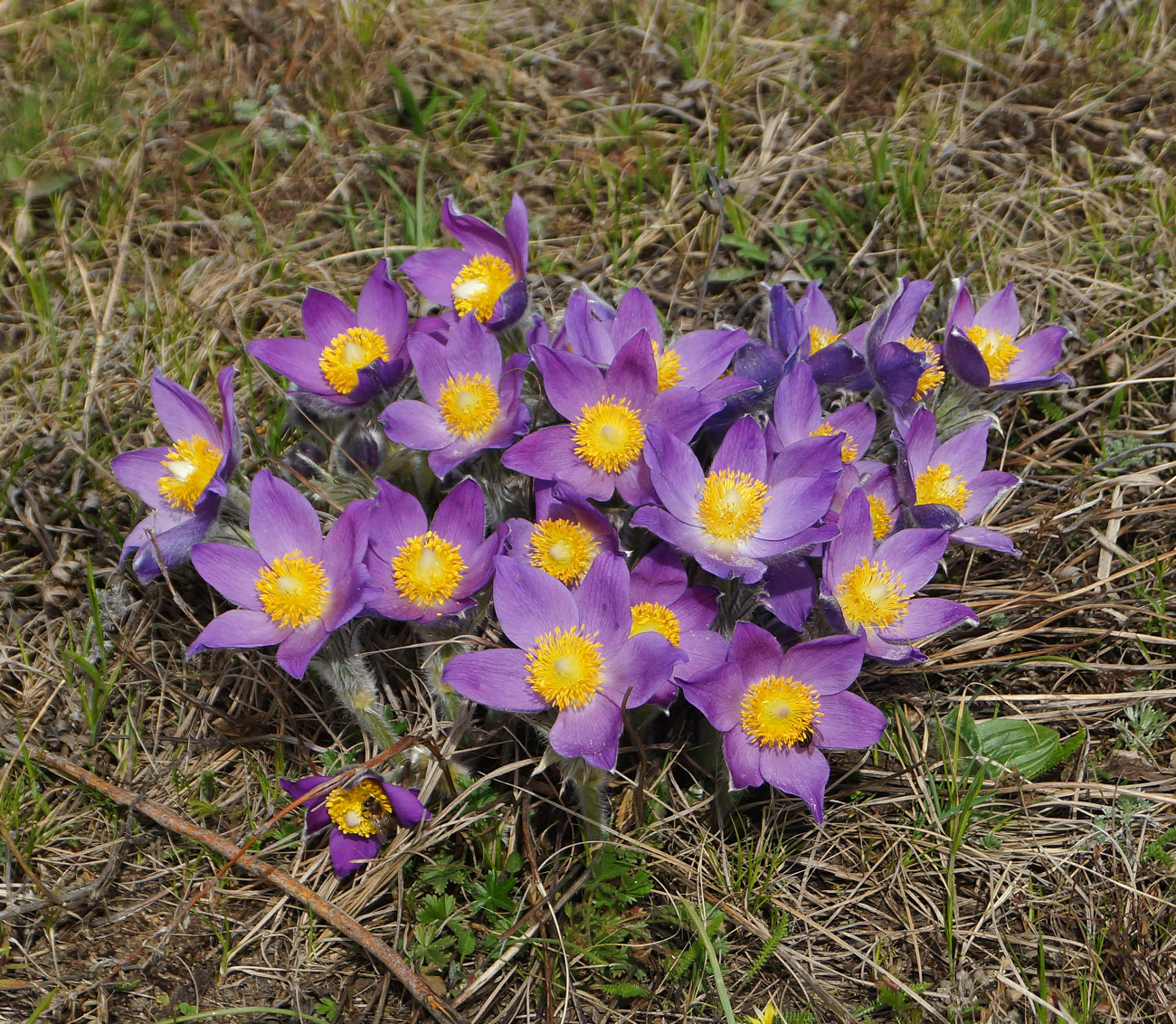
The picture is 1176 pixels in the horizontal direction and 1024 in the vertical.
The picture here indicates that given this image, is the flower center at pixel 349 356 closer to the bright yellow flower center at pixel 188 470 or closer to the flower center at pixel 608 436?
the bright yellow flower center at pixel 188 470

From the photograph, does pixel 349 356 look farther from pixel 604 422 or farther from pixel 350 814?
pixel 350 814

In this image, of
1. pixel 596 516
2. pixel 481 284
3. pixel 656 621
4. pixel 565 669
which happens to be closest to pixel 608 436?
pixel 596 516

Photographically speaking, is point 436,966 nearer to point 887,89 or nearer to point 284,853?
point 284,853

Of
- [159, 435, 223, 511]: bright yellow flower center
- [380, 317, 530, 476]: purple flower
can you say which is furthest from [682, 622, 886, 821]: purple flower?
[159, 435, 223, 511]: bright yellow flower center

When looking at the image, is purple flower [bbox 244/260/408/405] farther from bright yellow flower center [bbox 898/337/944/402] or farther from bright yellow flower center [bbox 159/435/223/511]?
bright yellow flower center [bbox 898/337/944/402]

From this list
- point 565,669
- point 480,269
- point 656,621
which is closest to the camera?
point 565,669

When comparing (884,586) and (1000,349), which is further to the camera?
(1000,349)
